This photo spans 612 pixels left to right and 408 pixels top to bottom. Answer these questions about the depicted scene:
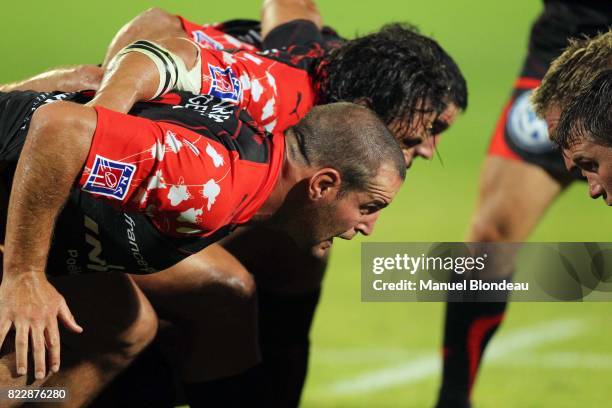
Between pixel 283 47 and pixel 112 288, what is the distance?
3.16 ft

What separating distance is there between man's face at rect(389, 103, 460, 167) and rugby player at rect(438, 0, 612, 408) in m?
0.76

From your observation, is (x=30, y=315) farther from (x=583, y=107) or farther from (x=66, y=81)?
(x=583, y=107)

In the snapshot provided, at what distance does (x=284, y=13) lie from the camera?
11.8 ft

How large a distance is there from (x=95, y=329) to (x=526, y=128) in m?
1.87

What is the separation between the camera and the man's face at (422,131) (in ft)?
10.3

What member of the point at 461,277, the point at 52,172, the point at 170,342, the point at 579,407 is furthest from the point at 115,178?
the point at 579,407

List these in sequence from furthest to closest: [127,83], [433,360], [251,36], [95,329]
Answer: [433,360]
[251,36]
[95,329]
[127,83]

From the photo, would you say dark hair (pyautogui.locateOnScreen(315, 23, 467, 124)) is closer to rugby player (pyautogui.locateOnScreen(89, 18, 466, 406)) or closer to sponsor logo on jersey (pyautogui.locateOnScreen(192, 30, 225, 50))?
rugby player (pyautogui.locateOnScreen(89, 18, 466, 406))

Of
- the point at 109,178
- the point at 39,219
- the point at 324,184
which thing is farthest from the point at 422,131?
the point at 39,219

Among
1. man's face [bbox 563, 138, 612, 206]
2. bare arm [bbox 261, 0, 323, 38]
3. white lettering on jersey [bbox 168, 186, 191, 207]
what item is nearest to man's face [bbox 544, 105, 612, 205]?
man's face [bbox 563, 138, 612, 206]

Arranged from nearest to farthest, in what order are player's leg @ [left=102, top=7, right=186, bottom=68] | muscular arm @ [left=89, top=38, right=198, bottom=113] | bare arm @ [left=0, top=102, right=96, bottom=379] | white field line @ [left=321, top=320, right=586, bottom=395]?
1. bare arm @ [left=0, top=102, right=96, bottom=379]
2. muscular arm @ [left=89, top=38, right=198, bottom=113]
3. player's leg @ [left=102, top=7, right=186, bottom=68]
4. white field line @ [left=321, top=320, right=586, bottom=395]

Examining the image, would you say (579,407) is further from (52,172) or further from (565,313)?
(52,172)

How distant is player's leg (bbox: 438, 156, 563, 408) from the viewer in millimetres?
3910

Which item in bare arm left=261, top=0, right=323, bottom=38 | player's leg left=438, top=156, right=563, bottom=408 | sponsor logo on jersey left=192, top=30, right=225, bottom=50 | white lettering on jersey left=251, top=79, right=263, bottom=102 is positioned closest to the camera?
white lettering on jersey left=251, top=79, right=263, bottom=102
